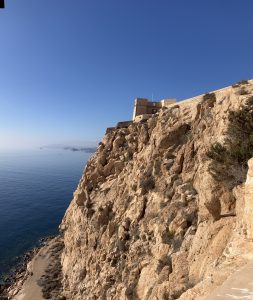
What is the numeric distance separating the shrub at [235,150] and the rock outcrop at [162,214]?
21.4 inches

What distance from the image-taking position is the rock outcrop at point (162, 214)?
41.7 ft

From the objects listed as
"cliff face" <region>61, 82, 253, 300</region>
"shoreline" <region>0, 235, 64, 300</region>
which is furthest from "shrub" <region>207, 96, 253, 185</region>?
"shoreline" <region>0, 235, 64, 300</region>

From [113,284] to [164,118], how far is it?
16.1 metres

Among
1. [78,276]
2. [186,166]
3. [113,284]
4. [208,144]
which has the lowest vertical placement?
[78,276]

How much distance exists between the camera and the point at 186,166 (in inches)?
855

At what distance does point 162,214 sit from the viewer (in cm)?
2080

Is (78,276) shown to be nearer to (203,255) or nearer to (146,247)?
(146,247)

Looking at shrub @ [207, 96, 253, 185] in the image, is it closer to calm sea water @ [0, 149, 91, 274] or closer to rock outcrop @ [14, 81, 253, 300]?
rock outcrop @ [14, 81, 253, 300]

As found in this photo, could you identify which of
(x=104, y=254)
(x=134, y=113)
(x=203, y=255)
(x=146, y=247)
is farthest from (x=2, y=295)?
(x=203, y=255)

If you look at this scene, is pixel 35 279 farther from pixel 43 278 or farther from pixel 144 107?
pixel 144 107

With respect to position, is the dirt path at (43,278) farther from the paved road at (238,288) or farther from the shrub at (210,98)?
→ the paved road at (238,288)

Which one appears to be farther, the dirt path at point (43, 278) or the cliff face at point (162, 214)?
the dirt path at point (43, 278)

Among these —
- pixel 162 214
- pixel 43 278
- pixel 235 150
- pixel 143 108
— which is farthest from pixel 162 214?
pixel 43 278

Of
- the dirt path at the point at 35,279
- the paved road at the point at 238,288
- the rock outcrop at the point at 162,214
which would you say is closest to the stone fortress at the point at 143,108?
the rock outcrop at the point at 162,214
